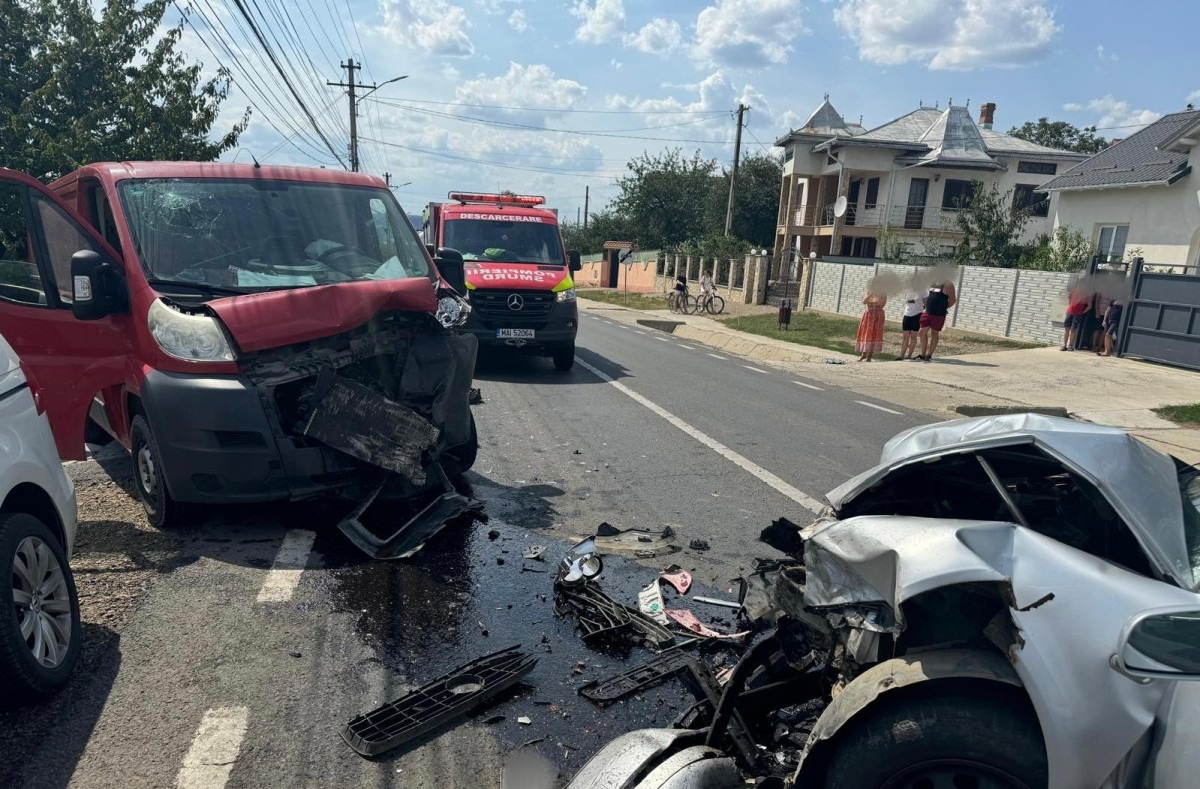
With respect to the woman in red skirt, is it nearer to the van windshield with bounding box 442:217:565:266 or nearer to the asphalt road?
the van windshield with bounding box 442:217:565:266

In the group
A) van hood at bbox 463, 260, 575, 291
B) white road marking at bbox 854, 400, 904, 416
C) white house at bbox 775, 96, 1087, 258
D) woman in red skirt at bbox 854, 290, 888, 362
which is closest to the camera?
white road marking at bbox 854, 400, 904, 416

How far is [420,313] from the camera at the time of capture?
5.15 meters

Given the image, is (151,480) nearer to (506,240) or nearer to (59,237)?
(59,237)

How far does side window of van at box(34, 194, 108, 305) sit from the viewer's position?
194 inches

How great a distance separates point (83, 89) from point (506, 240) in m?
8.57

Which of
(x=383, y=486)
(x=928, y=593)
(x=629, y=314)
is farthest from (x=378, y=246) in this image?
(x=629, y=314)

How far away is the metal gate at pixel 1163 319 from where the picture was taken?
48.0ft

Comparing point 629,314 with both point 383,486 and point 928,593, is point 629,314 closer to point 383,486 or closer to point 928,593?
point 383,486

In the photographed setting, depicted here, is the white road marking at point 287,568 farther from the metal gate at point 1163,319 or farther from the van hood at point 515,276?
the metal gate at point 1163,319

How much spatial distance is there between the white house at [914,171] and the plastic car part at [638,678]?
36.7 m

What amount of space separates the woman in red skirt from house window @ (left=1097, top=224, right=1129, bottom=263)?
10.3m

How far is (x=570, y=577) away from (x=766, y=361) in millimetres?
12845

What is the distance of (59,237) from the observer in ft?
16.5

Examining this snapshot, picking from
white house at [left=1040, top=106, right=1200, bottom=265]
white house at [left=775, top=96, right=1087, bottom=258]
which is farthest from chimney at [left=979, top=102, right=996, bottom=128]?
white house at [left=1040, top=106, right=1200, bottom=265]
